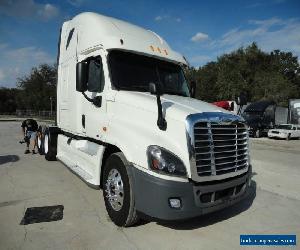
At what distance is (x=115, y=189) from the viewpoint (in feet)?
17.8

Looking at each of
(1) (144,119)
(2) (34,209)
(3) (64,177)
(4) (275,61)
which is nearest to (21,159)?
(3) (64,177)

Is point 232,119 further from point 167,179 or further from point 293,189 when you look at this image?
point 293,189

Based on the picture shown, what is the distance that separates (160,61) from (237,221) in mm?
3278

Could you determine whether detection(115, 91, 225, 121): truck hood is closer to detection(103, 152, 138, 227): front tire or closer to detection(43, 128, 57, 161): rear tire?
detection(103, 152, 138, 227): front tire

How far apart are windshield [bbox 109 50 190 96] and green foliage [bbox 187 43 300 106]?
40552mm

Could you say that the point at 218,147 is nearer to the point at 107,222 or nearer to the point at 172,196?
the point at 172,196

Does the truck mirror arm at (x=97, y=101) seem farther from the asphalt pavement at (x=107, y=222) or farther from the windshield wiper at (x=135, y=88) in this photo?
the asphalt pavement at (x=107, y=222)

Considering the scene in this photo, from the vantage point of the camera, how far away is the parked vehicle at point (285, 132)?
27.9 meters

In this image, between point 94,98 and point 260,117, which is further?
point 260,117

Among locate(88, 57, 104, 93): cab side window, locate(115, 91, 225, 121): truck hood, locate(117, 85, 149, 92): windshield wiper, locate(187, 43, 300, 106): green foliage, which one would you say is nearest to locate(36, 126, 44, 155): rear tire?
locate(88, 57, 104, 93): cab side window

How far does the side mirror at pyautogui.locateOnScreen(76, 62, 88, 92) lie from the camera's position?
6000mm

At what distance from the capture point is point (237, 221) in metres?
5.74

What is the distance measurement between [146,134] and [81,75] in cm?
190

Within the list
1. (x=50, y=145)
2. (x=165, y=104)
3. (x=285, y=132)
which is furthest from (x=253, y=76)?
(x=165, y=104)
